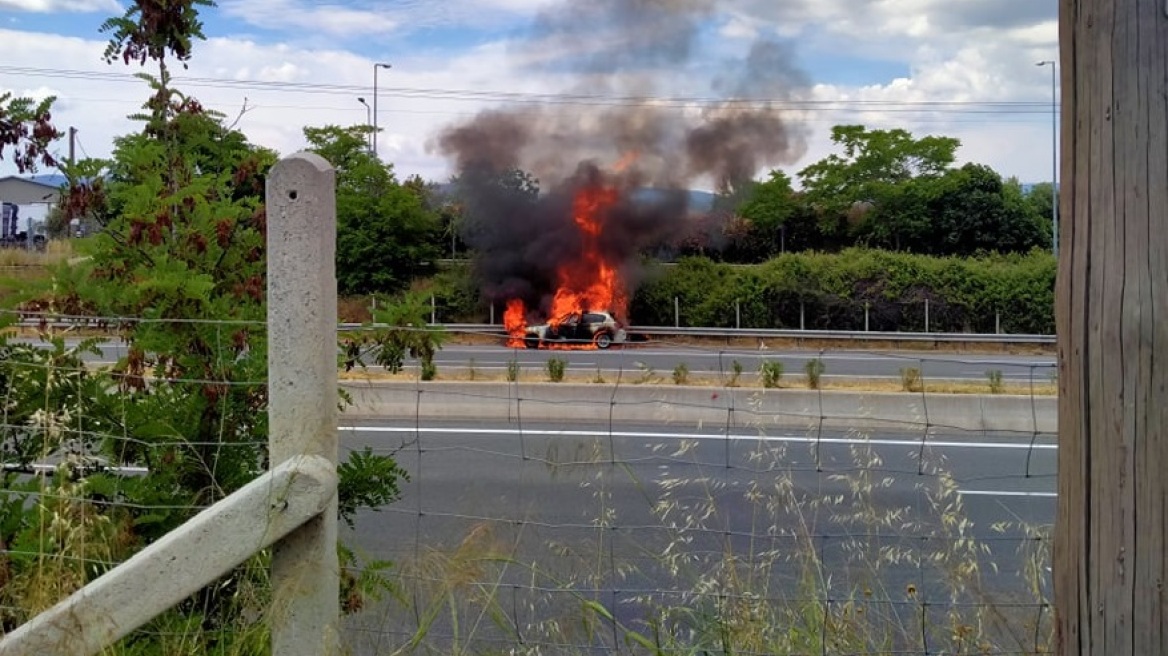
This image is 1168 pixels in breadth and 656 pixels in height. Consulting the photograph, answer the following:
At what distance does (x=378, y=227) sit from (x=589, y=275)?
617cm

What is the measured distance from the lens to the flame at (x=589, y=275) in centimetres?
2528

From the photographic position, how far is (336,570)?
2.72m

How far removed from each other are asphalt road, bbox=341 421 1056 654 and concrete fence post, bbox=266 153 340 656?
1.64ft

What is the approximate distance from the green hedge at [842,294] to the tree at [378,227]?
1168 mm

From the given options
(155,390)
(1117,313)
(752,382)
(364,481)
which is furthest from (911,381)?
(1117,313)

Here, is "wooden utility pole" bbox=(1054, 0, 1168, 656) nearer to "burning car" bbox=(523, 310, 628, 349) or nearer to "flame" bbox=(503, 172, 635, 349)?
"burning car" bbox=(523, 310, 628, 349)

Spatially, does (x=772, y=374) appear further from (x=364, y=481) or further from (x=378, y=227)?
(x=378, y=227)

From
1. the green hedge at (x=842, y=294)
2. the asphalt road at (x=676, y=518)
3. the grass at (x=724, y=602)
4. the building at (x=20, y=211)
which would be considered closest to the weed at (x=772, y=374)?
the asphalt road at (x=676, y=518)

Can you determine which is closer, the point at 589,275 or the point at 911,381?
the point at 911,381

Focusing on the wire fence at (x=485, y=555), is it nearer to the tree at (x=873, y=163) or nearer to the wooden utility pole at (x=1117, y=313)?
the wooden utility pole at (x=1117, y=313)

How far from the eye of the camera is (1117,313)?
192 cm

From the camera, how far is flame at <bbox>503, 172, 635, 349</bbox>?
82.9ft

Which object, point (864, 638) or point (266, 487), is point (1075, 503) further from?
point (266, 487)

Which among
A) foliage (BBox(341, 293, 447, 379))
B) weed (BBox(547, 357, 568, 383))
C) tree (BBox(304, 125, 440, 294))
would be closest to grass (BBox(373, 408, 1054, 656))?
foliage (BBox(341, 293, 447, 379))
